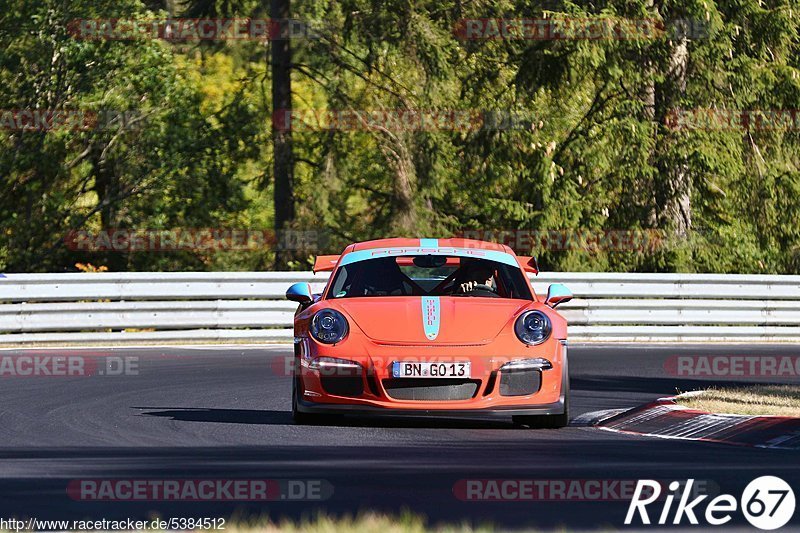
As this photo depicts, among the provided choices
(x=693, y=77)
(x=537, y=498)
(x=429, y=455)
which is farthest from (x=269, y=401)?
(x=693, y=77)

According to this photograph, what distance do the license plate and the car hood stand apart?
161 millimetres

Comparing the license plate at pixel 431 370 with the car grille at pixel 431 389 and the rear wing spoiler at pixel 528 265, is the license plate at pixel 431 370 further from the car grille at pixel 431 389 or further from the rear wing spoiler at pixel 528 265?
the rear wing spoiler at pixel 528 265

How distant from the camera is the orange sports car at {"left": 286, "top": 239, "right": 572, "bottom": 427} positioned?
9.43 m

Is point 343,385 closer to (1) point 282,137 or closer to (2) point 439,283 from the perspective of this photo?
(2) point 439,283

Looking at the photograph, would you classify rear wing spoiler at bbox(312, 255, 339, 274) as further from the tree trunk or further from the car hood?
the tree trunk

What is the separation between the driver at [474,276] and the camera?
10.8 meters

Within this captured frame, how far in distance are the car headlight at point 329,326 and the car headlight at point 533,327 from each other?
1.13 meters

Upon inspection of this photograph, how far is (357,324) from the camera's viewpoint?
9.73 metres

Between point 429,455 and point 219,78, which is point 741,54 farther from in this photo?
point 219,78

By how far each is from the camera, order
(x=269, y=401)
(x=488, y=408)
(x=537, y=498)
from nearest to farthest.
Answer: (x=537, y=498)
(x=488, y=408)
(x=269, y=401)

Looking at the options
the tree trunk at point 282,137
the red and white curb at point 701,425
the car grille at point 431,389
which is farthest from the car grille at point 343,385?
the tree trunk at point 282,137

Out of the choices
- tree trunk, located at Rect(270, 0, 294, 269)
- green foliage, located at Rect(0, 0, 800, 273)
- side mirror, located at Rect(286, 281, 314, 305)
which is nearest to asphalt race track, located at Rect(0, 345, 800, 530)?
side mirror, located at Rect(286, 281, 314, 305)

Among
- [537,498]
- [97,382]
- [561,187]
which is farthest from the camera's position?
[561,187]

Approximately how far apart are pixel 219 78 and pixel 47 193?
20.1 m
